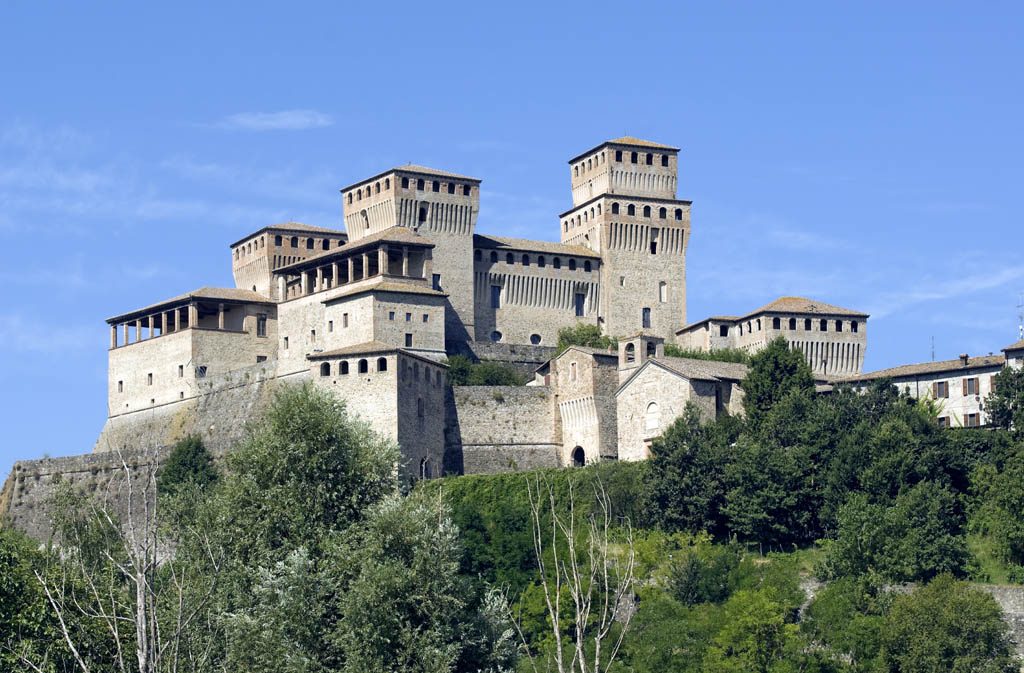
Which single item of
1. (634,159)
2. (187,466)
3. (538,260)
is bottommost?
(187,466)

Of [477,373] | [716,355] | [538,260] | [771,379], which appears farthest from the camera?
[538,260]

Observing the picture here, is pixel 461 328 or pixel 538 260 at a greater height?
pixel 538 260

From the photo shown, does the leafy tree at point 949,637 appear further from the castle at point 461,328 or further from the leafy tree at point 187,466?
the leafy tree at point 187,466

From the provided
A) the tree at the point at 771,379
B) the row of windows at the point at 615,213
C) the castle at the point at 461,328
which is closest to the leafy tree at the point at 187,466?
the castle at the point at 461,328

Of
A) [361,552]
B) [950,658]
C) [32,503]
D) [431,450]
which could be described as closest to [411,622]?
[361,552]

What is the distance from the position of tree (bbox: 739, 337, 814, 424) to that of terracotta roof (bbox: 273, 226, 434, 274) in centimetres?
1634

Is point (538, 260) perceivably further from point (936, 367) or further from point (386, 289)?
point (936, 367)

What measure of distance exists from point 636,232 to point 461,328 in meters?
11.5

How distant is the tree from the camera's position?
215 ft

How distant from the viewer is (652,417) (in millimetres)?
66562

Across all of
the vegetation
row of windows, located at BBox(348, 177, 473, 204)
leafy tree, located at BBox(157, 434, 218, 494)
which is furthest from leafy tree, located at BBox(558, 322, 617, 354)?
leafy tree, located at BBox(157, 434, 218, 494)

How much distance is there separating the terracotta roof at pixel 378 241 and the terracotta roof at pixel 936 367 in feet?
62.7

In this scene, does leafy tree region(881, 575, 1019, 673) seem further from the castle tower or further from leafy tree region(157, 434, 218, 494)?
the castle tower

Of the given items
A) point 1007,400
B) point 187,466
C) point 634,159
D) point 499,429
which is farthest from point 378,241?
point 1007,400
